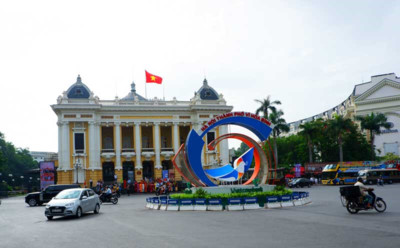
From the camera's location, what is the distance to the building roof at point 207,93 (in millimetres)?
60250

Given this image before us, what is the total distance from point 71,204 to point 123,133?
4360cm

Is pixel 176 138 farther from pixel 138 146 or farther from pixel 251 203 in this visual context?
pixel 251 203

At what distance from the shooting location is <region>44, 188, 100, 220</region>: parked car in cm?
1880

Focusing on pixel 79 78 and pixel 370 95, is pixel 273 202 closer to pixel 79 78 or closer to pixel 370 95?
pixel 79 78

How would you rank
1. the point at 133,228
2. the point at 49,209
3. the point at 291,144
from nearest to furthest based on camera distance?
the point at 133,228 < the point at 49,209 < the point at 291,144

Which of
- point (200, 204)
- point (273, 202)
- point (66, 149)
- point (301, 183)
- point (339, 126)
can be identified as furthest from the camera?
point (339, 126)

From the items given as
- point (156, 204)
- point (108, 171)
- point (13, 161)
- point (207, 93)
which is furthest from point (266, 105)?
point (13, 161)

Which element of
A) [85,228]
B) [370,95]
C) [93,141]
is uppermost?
[370,95]

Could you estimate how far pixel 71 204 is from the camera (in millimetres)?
19031

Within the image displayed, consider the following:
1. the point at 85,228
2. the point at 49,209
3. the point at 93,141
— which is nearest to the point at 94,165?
the point at 93,141

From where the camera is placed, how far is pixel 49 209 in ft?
61.9

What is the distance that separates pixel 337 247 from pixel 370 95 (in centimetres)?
7018

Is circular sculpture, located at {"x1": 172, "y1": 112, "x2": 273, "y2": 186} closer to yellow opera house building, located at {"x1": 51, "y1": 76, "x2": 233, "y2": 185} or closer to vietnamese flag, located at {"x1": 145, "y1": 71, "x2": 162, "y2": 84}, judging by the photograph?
vietnamese flag, located at {"x1": 145, "y1": 71, "x2": 162, "y2": 84}

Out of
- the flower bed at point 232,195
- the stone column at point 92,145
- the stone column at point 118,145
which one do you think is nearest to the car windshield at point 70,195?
the flower bed at point 232,195
